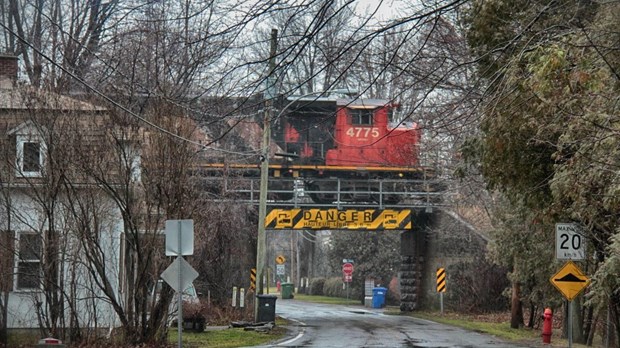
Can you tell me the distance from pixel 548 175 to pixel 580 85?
5571 millimetres

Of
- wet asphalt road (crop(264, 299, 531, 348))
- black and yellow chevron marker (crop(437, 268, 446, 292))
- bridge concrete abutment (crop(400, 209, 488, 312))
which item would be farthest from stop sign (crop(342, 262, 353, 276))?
wet asphalt road (crop(264, 299, 531, 348))

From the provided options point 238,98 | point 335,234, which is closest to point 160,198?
point 238,98

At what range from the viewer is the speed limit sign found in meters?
20.1

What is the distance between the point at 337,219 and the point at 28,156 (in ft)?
62.8

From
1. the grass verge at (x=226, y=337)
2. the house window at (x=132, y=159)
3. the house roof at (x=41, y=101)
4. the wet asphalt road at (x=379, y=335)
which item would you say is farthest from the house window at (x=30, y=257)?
the wet asphalt road at (x=379, y=335)

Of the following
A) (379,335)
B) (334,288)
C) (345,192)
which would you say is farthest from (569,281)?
(334,288)

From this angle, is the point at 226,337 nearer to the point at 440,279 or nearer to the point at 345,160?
the point at 345,160

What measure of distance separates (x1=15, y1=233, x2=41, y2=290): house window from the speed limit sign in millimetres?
12230

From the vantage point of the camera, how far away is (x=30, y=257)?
79.6 feet

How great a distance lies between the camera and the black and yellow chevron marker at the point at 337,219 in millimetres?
40531

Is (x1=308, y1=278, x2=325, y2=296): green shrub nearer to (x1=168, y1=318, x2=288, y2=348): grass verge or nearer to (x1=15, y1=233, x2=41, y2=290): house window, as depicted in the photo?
(x1=168, y1=318, x2=288, y2=348): grass verge

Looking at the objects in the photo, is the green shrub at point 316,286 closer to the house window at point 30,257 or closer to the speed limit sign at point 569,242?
the house window at point 30,257

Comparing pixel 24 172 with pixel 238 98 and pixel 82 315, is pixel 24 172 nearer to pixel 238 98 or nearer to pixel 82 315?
pixel 82 315

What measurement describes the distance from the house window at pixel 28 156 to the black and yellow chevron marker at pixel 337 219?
16.4 metres
